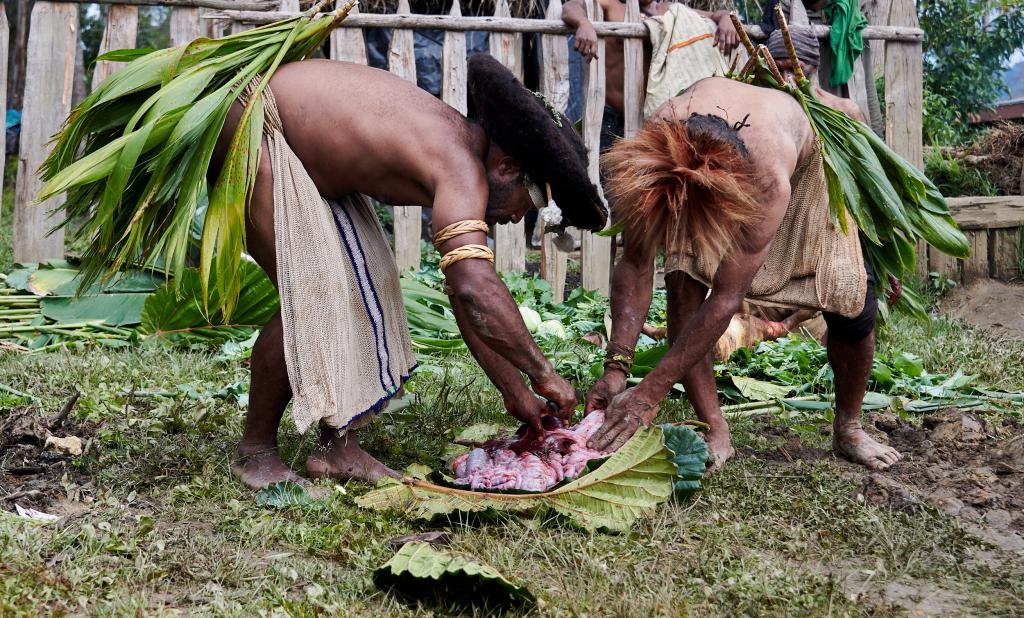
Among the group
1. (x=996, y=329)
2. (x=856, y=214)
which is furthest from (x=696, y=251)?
(x=996, y=329)

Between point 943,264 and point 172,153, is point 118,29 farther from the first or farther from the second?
point 943,264

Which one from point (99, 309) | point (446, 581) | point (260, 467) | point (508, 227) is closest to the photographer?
point (446, 581)

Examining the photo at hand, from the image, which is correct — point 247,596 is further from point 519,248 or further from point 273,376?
point 519,248

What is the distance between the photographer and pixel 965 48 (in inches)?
430

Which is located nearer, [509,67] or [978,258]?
[509,67]

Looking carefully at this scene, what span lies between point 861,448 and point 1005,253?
12.4 feet

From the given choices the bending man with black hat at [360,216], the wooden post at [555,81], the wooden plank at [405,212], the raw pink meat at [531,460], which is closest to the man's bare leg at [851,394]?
the raw pink meat at [531,460]

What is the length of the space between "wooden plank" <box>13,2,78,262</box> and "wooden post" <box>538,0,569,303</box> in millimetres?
2850

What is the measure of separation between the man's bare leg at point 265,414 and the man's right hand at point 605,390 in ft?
3.34

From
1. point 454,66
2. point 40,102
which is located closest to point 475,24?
point 454,66

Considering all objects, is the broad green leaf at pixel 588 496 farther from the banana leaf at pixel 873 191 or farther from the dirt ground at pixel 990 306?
the dirt ground at pixel 990 306

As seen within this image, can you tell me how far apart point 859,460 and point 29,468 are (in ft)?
9.49

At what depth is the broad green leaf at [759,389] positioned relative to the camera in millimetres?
4379

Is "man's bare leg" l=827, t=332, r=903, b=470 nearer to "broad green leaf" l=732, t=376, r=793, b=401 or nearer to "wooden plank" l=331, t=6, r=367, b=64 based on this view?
"broad green leaf" l=732, t=376, r=793, b=401
